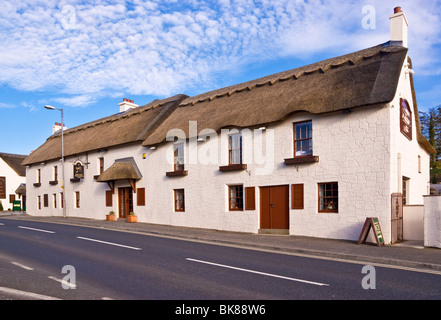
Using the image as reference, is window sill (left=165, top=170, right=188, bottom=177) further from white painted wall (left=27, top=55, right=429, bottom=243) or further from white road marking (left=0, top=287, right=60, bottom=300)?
white road marking (left=0, top=287, right=60, bottom=300)

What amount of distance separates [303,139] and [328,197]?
2.77 m

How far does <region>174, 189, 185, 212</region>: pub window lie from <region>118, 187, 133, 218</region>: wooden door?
4566mm

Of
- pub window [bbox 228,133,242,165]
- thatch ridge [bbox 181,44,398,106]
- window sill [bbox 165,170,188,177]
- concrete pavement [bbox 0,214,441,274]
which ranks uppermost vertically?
thatch ridge [bbox 181,44,398,106]

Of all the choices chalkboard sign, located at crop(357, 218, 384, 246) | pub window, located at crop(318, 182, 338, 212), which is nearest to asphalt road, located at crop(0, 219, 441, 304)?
chalkboard sign, located at crop(357, 218, 384, 246)

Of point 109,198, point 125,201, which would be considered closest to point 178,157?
point 125,201

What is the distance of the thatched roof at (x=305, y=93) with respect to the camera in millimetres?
13984

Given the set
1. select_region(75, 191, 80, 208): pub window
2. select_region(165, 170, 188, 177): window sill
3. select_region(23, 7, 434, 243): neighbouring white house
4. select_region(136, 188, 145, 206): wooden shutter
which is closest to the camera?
select_region(23, 7, 434, 243): neighbouring white house

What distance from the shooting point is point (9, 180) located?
4928 centimetres

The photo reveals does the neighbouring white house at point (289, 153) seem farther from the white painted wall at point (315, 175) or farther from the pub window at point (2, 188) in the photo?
the pub window at point (2, 188)

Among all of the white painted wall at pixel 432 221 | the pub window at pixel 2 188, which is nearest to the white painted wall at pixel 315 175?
the white painted wall at pixel 432 221

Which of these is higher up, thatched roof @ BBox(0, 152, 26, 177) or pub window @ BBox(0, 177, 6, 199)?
thatched roof @ BBox(0, 152, 26, 177)

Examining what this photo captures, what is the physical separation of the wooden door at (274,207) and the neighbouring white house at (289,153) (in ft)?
0.15

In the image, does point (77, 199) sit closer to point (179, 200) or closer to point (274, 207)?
point (179, 200)

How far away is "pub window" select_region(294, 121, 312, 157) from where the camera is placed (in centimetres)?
1568
